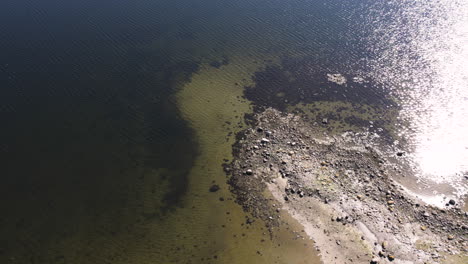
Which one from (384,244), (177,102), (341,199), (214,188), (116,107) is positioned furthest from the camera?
(177,102)

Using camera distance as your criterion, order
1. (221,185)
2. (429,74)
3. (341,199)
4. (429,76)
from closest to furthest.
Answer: (341,199) < (221,185) < (429,76) < (429,74)

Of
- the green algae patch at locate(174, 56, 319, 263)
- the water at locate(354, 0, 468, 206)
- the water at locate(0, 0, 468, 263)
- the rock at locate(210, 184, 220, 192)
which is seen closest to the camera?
the green algae patch at locate(174, 56, 319, 263)

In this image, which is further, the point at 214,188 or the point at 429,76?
the point at 429,76

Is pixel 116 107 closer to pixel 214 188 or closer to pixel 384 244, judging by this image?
pixel 214 188

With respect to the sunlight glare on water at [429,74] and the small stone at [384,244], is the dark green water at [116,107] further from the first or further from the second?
the small stone at [384,244]

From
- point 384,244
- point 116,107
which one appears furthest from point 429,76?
point 116,107

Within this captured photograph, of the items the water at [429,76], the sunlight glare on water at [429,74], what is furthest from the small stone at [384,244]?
the sunlight glare on water at [429,74]

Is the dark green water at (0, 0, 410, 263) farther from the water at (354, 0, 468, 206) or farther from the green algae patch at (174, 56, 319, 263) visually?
the water at (354, 0, 468, 206)

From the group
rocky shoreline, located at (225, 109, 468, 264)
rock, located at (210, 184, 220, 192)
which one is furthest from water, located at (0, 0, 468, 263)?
rocky shoreline, located at (225, 109, 468, 264)
